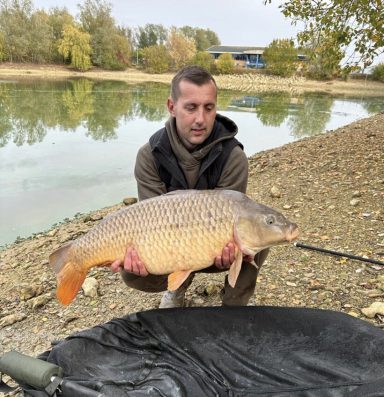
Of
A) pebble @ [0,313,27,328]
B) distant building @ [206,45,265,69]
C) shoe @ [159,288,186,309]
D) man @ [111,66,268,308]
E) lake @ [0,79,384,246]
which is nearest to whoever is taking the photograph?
man @ [111,66,268,308]

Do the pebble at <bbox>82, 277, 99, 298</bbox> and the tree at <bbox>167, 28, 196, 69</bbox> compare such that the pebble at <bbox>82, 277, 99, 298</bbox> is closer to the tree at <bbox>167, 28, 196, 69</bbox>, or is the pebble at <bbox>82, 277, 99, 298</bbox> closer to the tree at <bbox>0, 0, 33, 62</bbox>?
the tree at <bbox>0, 0, 33, 62</bbox>

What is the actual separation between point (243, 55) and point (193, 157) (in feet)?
155

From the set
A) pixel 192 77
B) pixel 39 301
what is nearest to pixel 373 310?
pixel 192 77

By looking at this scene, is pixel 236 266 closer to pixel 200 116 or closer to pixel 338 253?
pixel 200 116

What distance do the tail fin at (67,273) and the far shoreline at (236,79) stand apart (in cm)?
2334

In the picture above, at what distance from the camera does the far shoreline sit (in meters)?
24.8

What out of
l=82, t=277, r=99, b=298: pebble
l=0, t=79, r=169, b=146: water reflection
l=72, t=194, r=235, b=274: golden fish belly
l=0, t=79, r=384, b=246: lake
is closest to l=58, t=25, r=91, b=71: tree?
l=0, t=79, r=169, b=146: water reflection

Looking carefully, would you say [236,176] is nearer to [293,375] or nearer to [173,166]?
[173,166]

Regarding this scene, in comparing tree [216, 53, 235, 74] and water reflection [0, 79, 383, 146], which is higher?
tree [216, 53, 235, 74]

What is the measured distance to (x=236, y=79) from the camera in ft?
100

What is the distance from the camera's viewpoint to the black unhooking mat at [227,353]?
1.17 m

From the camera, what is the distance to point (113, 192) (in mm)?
4426

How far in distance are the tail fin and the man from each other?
17 centimetres

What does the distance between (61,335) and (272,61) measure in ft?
106
